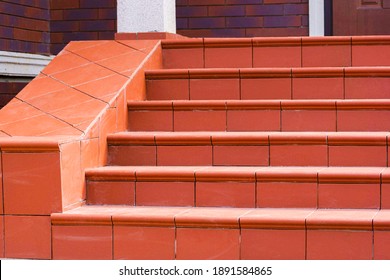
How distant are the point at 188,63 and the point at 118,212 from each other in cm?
175

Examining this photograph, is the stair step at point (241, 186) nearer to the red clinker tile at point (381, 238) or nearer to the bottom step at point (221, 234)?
the bottom step at point (221, 234)

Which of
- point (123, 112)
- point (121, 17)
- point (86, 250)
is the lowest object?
point (86, 250)

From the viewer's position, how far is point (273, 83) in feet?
16.8

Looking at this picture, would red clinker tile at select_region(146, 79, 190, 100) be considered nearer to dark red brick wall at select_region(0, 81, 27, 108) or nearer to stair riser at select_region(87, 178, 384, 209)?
stair riser at select_region(87, 178, 384, 209)

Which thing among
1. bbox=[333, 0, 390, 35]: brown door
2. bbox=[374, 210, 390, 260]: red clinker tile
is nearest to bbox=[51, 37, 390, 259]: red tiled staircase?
bbox=[374, 210, 390, 260]: red clinker tile

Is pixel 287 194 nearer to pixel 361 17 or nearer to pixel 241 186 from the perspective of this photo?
pixel 241 186

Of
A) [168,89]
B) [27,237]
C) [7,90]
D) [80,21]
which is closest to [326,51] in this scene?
[168,89]

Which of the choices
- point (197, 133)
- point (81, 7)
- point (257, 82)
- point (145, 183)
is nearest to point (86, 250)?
point (145, 183)

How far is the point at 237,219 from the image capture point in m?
3.86

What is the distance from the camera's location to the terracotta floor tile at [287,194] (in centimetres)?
415

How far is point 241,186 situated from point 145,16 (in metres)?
2.07

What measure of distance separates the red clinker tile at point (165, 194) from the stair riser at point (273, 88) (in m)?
1.02

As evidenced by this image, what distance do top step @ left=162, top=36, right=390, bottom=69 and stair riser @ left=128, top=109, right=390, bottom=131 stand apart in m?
0.69

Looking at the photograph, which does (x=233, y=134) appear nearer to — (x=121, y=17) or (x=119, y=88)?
(x=119, y=88)
